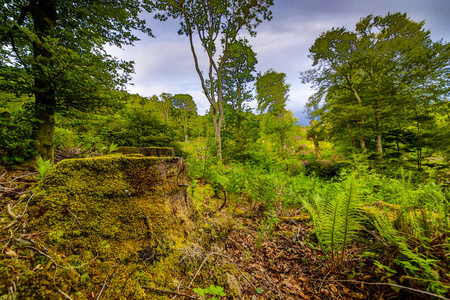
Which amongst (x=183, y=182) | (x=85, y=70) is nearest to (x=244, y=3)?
(x=85, y=70)

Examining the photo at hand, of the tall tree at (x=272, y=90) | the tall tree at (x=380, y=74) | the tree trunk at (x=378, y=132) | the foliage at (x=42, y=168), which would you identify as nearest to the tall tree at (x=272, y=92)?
the tall tree at (x=272, y=90)

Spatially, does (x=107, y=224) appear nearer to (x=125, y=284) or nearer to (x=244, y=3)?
(x=125, y=284)

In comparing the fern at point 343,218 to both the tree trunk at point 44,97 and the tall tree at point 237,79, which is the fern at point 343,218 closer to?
the tree trunk at point 44,97

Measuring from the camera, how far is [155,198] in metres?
1.48

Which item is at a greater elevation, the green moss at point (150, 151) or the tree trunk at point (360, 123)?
the tree trunk at point (360, 123)

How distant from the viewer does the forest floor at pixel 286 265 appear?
1.38 metres

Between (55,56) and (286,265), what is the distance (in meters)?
4.55

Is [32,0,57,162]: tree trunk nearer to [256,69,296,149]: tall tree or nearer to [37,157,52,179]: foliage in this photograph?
[37,157,52,179]: foliage

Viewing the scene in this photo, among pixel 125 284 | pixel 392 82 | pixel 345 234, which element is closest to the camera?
pixel 125 284

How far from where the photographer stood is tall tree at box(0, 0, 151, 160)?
2570 millimetres

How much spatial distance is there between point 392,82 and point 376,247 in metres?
A: 9.73

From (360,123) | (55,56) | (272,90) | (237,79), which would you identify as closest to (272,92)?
(272,90)

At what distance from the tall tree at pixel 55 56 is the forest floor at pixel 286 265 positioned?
1.78m

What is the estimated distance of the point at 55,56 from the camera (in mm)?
2490
